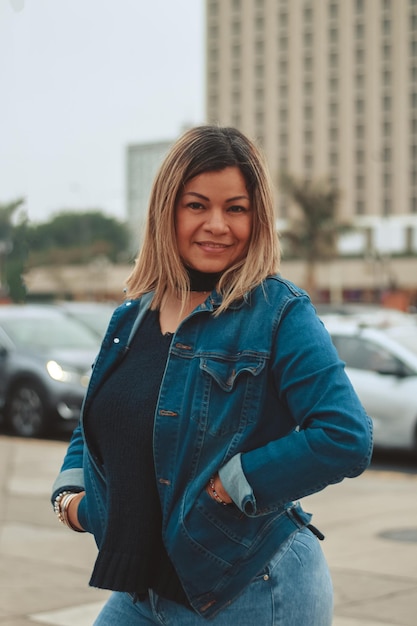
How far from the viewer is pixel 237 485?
1988 millimetres

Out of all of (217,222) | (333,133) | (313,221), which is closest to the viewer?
(217,222)

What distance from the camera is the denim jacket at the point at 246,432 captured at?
1985 millimetres

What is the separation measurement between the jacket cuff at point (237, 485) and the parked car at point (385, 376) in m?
9.00

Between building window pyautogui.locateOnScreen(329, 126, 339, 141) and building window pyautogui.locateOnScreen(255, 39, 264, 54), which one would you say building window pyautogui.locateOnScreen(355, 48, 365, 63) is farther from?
building window pyautogui.locateOnScreen(255, 39, 264, 54)

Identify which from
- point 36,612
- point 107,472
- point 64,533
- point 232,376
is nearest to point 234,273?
point 232,376

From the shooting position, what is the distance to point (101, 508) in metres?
2.25

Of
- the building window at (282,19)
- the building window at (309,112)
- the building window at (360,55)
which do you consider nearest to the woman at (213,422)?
the building window at (309,112)

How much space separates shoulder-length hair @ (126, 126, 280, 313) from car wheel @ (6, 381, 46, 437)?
35.8 feet

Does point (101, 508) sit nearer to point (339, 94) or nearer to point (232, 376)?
point (232, 376)

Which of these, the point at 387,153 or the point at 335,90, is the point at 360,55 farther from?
the point at 387,153

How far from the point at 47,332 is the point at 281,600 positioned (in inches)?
488

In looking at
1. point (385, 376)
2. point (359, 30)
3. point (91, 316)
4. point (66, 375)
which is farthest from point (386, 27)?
point (385, 376)

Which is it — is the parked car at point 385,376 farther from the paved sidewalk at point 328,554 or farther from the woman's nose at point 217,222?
the woman's nose at point 217,222

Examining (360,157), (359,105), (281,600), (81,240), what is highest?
(359,105)
